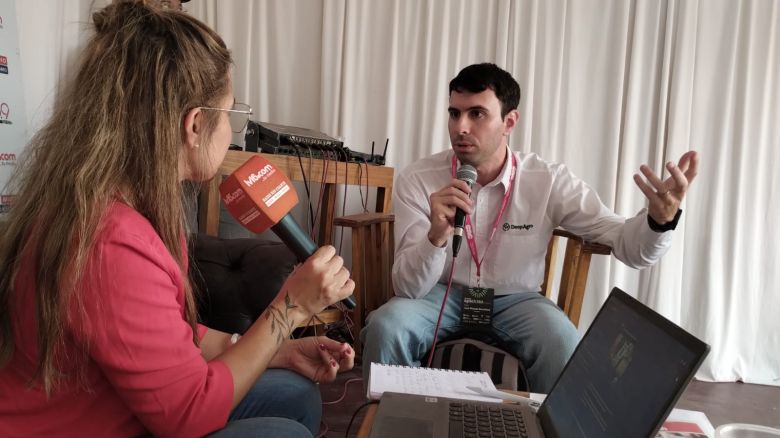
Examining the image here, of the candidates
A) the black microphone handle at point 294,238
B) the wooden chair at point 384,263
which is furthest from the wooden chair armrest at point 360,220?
the black microphone handle at point 294,238

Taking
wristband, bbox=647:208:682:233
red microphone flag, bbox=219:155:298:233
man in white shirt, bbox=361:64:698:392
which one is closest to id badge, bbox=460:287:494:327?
man in white shirt, bbox=361:64:698:392

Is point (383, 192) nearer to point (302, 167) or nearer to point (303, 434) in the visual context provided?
point (302, 167)

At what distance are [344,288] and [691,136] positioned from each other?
91.0 inches

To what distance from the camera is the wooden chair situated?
71.9 inches

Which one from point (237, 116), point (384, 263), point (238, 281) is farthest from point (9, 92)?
point (237, 116)

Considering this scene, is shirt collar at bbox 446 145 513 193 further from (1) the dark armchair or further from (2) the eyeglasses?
(2) the eyeglasses

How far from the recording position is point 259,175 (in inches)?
37.5

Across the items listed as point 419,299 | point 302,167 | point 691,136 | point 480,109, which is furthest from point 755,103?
point 302,167

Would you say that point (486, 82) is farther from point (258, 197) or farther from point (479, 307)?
point (258, 197)

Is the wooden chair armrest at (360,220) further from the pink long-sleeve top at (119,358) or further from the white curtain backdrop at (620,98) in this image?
the pink long-sleeve top at (119,358)

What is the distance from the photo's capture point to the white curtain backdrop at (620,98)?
253 centimetres

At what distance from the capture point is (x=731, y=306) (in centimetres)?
262

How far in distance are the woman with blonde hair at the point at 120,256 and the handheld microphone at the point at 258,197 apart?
7cm

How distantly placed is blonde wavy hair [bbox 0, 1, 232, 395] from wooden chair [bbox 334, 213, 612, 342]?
1.12 m
